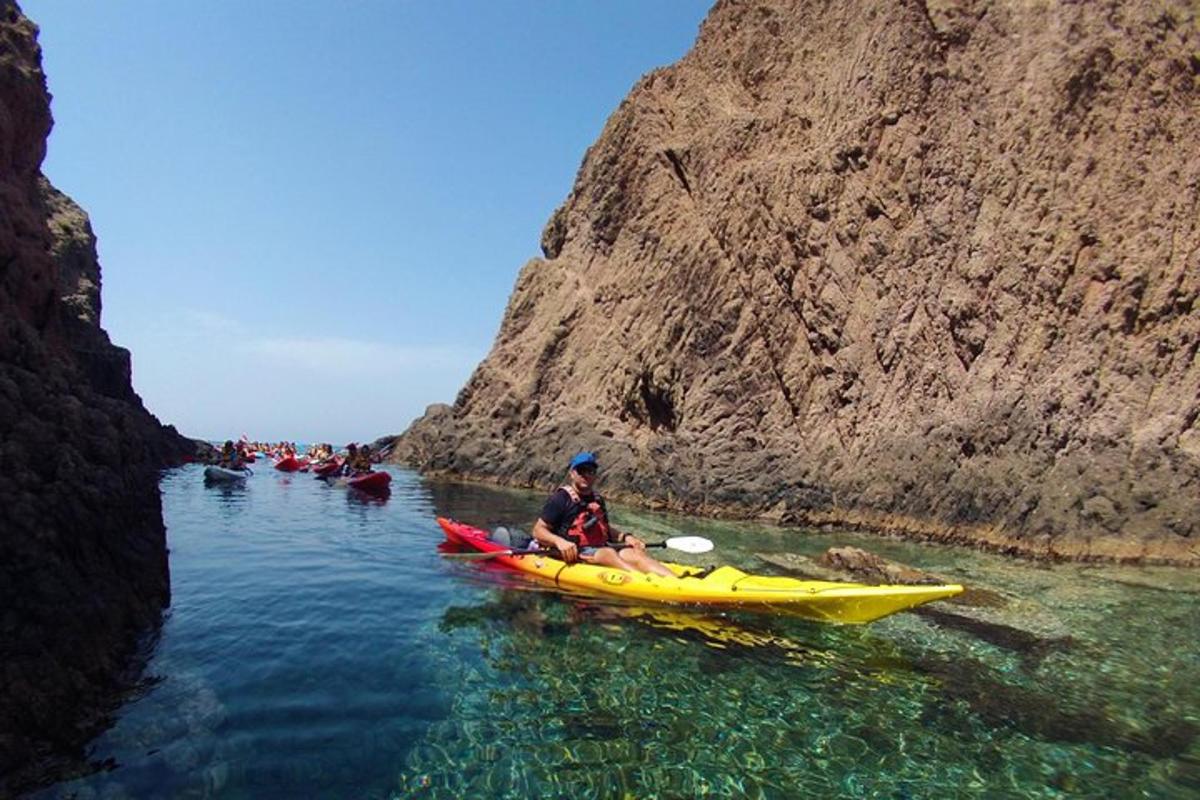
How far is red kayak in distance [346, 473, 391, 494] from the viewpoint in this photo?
90.8ft

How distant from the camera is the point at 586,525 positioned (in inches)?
429

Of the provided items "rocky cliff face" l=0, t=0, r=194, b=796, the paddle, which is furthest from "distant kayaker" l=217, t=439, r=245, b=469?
the paddle

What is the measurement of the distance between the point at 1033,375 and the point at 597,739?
60.1 feet

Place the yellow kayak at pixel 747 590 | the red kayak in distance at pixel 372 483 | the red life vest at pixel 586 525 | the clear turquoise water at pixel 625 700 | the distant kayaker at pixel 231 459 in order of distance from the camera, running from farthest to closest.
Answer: the distant kayaker at pixel 231 459 < the red kayak in distance at pixel 372 483 < the red life vest at pixel 586 525 < the yellow kayak at pixel 747 590 < the clear turquoise water at pixel 625 700

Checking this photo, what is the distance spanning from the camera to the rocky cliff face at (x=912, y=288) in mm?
17828

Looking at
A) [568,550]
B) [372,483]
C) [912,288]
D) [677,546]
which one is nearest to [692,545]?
[677,546]

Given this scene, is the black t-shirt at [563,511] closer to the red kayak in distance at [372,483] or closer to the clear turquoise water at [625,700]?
the clear turquoise water at [625,700]

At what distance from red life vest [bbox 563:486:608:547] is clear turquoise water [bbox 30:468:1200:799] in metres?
1.02

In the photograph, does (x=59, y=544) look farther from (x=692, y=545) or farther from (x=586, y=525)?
(x=692, y=545)

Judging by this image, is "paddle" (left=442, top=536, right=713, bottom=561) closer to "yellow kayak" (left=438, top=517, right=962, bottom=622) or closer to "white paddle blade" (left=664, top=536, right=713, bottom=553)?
"white paddle blade" (left=664, top=536, right=713, bottom=553)

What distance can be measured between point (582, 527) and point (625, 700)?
4605mm

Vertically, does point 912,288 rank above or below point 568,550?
above

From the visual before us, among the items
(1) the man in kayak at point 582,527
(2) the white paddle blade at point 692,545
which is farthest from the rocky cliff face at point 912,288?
(1) the man in kayak at point 582,527

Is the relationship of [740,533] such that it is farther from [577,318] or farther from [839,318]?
[577,318]
